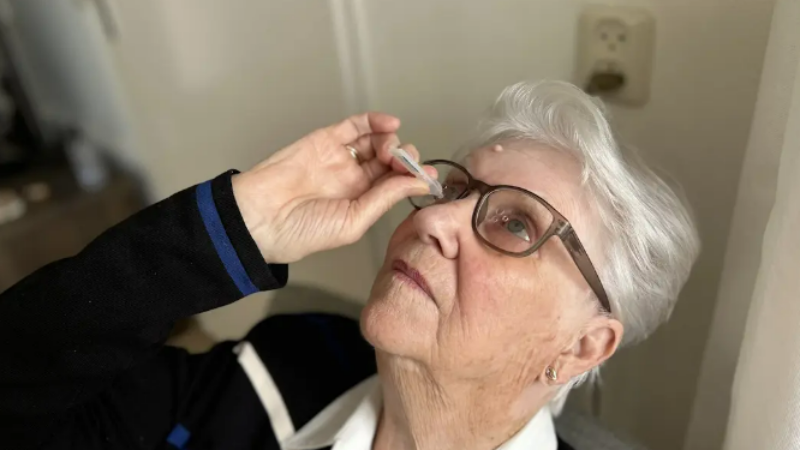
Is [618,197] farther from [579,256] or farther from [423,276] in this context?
[423,276]

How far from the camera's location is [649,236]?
3.04ft

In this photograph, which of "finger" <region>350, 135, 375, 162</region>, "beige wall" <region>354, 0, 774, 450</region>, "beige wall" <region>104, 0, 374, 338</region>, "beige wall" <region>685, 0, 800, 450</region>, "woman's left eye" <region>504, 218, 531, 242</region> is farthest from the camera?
"beige wall" <region>104, 0, 374, 338</region>

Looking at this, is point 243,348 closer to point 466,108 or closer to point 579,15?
point 466,108

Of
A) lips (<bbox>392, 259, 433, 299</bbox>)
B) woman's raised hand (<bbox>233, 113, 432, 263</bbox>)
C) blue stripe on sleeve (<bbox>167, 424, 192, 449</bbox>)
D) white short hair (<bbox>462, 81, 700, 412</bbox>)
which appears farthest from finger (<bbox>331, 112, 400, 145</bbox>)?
blue stripe on sleeve (<bbox>167, 424, 192, 449</bbox>)

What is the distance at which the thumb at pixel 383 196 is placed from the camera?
95 centimetres

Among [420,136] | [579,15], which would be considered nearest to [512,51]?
[579,15]

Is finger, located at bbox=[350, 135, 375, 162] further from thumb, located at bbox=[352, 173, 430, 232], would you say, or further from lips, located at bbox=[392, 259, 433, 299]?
lips, located at bbox=[392, 259, 433, 299]

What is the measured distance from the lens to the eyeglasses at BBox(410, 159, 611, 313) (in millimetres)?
855

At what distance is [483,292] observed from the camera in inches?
33.4

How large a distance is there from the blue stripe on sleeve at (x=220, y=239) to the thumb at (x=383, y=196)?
0.59 feet

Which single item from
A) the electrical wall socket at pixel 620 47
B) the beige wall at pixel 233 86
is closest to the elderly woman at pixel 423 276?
the electrical wall socket at pixel 620 47

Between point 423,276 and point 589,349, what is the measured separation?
26 cm

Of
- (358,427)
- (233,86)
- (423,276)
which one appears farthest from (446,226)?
(233,86)

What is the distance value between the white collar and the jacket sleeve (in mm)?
274
